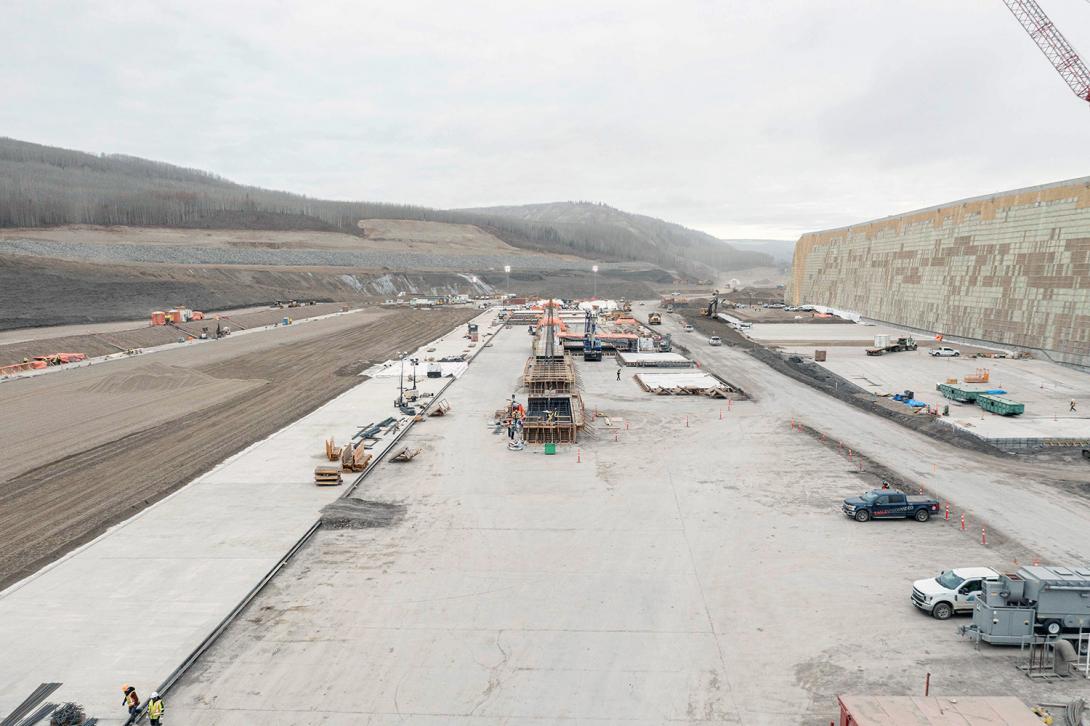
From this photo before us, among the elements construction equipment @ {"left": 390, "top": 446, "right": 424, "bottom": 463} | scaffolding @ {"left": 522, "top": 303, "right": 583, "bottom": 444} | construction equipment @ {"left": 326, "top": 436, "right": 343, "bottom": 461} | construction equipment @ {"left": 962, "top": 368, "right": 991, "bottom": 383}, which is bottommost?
construction equipment @ {"left": 390, "top": 446, "right": 424, "bottom": 463}

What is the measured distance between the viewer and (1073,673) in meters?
14.4

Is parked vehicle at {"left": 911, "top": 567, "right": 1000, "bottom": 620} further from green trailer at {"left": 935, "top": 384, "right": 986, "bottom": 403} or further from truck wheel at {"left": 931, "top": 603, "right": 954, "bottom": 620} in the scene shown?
green trailer at {"left": 935, "top": 384, "right": 986, "bottom": 403}

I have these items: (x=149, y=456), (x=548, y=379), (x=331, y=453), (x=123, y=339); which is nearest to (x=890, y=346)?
(x=548, y=379)

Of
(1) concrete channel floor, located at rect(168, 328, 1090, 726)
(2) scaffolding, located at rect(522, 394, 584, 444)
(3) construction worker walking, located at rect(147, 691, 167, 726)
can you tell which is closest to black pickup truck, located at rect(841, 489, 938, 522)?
(1) concrete channel floor, located at rect(168, 328, 1090, 726)

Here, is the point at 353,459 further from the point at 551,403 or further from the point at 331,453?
the point at 551,403

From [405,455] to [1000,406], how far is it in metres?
37.2

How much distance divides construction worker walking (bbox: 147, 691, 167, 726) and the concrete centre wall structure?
67.0m

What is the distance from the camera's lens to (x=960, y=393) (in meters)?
42.6

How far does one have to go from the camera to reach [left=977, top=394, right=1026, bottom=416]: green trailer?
3869cm

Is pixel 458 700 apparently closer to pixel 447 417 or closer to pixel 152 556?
pixel 152 556

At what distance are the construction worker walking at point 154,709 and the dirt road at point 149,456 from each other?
9.77 meters

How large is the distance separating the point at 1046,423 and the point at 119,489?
49616 mm

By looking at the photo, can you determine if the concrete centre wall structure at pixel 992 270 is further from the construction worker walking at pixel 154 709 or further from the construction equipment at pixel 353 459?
the construction worker walking at pixel 154 709

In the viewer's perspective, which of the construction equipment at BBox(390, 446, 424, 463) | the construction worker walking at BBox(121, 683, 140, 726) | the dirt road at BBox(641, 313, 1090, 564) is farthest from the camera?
the construction equipment at BBox(390, 446, 424, 463)
